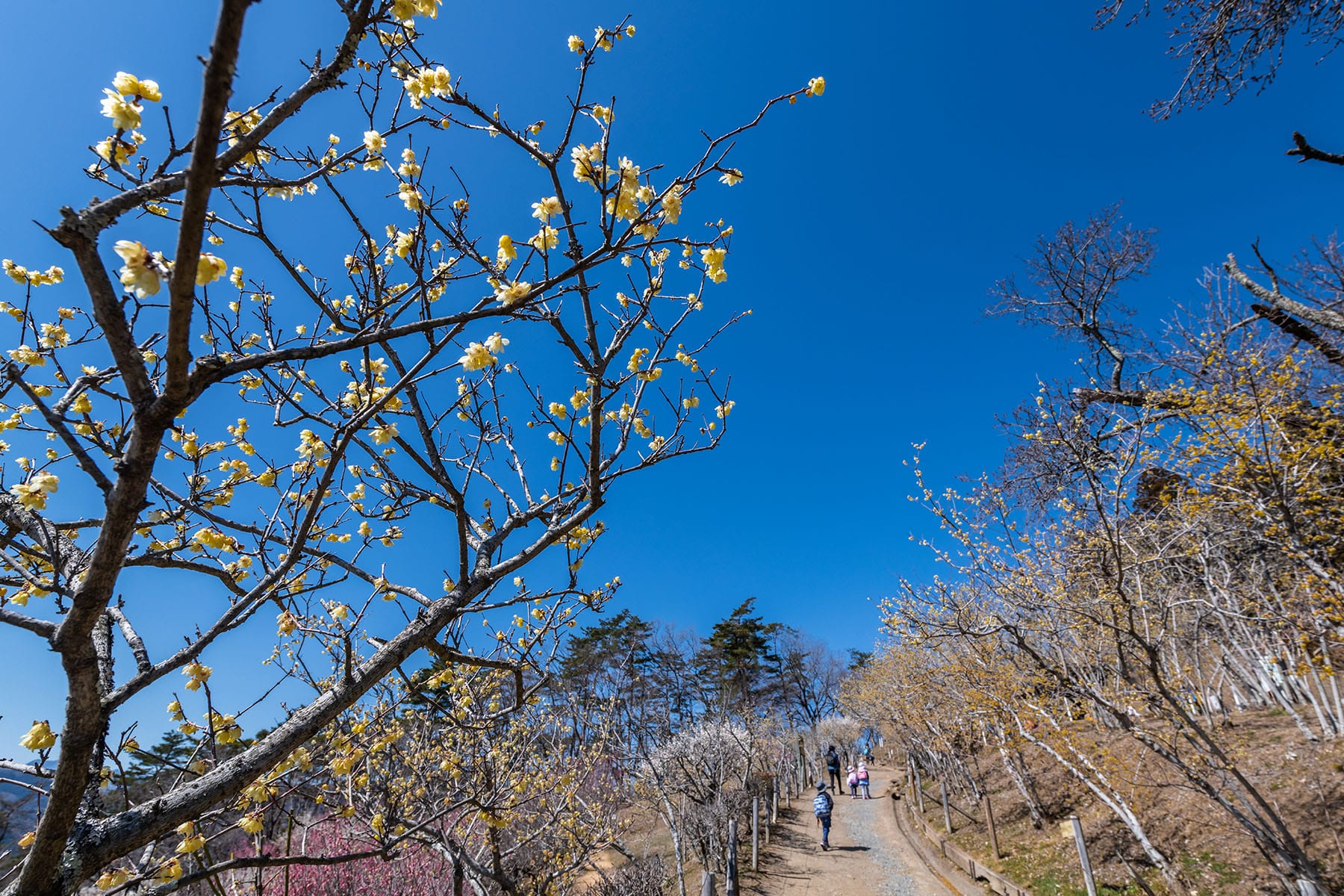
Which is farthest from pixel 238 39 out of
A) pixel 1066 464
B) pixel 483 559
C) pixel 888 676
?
pixel 888 676

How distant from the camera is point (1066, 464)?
7.70m

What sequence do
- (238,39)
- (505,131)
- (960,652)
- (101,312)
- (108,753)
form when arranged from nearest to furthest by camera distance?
(238,39) → (101,312) → (505,131) → (108,753) → (960,652)

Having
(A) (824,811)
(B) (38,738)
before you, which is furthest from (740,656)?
(B) (38,738)

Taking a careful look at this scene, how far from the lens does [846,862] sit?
11.2 metres

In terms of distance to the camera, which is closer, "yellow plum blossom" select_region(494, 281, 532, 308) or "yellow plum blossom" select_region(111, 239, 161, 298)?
"yellow plum blossom" select_region(111, 239, 161, 298)

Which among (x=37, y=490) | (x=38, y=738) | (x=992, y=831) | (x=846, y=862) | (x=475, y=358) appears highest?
(x=475, y=358)

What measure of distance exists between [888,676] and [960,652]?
9.01 m

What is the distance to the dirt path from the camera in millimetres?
9547

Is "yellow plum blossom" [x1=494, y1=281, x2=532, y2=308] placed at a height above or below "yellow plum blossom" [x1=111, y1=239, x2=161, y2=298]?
above

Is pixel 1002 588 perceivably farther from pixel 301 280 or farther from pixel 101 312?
pixel 101 312

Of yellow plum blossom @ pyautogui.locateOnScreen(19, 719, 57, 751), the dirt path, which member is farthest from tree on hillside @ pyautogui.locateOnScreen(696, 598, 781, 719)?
yellow plum blossom @ pyautogui.locateOnScreen(19, 719, 57, 751)

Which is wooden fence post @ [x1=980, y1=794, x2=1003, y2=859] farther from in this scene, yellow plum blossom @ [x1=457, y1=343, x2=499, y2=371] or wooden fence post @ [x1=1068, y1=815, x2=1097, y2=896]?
yellow plum blossom @ [x1=457, y1=343, x2=499, y2=371]

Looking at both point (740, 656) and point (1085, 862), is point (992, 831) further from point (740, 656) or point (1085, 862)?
point (740, 656)

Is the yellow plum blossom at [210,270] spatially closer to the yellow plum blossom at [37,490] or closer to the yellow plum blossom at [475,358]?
the yellow plum blossom at [475,358]
